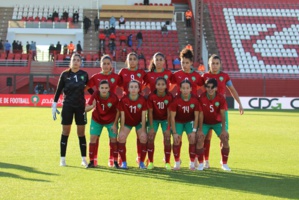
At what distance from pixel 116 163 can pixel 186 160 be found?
1.83 m

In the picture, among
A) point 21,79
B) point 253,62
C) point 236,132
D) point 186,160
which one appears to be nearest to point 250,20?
point 253,62

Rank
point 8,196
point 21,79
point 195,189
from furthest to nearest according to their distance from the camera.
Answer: point 21,79 < point 195,189 < point 8,196

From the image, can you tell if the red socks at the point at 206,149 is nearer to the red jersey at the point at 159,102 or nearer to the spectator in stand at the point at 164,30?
the red jersey at the point at 159,102

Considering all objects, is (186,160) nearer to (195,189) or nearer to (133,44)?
(195,189)

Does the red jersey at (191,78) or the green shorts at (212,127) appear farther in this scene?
the red jersey at (191,78)

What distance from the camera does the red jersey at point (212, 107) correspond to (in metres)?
9.14

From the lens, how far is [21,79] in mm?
34469

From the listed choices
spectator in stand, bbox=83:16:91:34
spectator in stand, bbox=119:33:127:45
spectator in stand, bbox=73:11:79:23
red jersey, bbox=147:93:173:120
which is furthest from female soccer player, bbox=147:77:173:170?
spectator in stand, bbox=73:11:79:23

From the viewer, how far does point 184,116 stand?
9.15 metres

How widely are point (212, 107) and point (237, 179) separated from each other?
1405 mm

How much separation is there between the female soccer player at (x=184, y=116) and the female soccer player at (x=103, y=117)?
989mm

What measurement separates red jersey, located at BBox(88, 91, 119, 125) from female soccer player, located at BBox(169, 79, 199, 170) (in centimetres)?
100

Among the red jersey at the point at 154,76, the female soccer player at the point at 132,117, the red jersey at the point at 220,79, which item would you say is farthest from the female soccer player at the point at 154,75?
the red jersey at the point at 220,79

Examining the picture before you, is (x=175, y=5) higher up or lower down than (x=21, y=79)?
higher up
